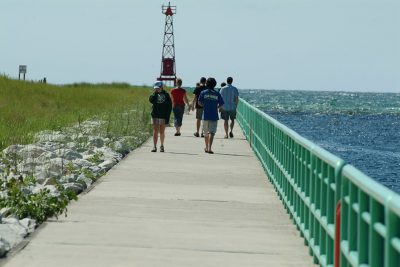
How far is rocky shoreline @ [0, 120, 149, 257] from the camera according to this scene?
37.6 ft

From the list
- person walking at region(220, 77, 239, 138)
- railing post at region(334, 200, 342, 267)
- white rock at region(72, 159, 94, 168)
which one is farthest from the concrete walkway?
person walking at region(220, 77, 239, 138)

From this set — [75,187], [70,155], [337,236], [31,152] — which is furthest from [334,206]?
[31,152]

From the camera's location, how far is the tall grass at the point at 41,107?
30.1 meters

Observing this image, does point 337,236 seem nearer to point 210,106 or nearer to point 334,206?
point 334,206

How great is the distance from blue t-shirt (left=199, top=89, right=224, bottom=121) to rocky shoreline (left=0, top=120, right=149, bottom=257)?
2.00 m

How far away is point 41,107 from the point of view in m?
46.6

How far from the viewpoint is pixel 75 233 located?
442 inches

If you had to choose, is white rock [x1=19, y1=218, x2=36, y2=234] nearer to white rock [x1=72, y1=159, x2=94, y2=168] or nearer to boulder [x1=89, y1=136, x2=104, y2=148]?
white rock [x1=72, y1=159, x2=94, y2=168]

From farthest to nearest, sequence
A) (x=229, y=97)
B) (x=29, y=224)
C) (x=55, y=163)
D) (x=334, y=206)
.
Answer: (x=229, y=97) → (x=55, y=163) → (x=29, y=224) → (x=334, y=206)

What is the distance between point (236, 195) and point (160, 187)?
1.37 m

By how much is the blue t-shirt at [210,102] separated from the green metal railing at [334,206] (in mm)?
7713

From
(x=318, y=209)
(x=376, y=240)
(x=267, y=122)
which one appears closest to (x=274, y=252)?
(x=318, y=209)

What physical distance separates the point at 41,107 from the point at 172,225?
116 feet

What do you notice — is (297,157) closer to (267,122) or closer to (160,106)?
(267,122)
